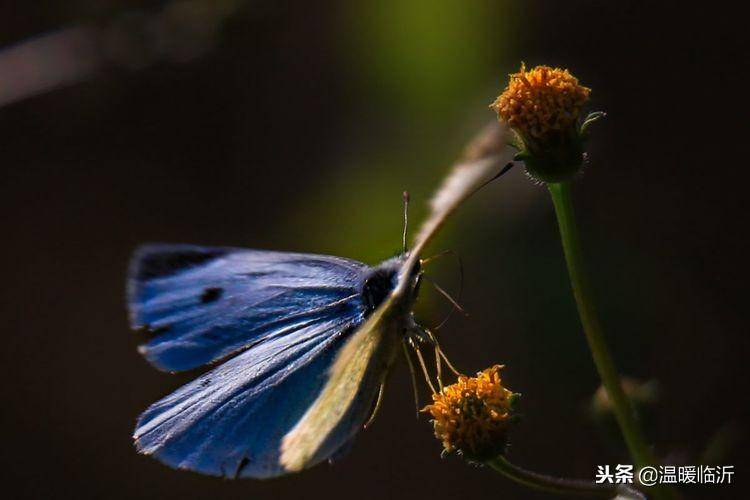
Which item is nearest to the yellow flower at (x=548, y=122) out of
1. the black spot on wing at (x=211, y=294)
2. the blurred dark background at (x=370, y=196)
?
the black spot on wing at (x=211, y=294)

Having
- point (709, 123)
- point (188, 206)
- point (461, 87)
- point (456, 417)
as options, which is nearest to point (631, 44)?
point (709, 123)

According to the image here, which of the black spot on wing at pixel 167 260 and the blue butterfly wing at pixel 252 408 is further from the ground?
the black spot on wing at pixel 167 260

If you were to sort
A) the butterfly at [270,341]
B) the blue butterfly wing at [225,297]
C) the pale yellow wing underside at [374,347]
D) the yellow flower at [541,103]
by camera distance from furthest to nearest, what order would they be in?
the blue butterfly wing at [225,297] → the yellow flower at [541,103] → the butterfly at [270,341] → the pale yellow wing underside at [374,347]

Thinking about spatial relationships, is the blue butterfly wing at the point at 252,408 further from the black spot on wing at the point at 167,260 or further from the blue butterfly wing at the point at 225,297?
the black spot on wing at the point at 167,260

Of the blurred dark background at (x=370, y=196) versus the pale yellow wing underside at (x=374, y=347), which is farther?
the blurred dark background at (x=370, y=196)

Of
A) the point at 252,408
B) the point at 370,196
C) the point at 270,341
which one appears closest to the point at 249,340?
the point at 270,341

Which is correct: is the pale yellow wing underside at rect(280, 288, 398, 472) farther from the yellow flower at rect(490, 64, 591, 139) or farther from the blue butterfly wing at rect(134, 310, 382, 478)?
the yellow flower at rect(490, 64, 591, 139)

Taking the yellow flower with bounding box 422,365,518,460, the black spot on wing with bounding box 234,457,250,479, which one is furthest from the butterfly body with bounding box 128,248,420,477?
the yellow flower with bounding box 422,365,518,460
